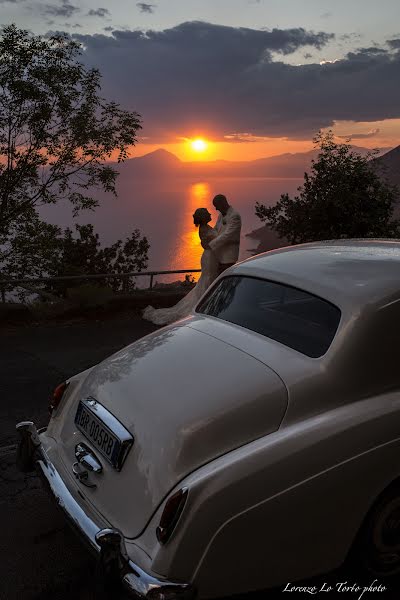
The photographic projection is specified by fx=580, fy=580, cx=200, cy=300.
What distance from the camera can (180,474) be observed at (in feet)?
9.34

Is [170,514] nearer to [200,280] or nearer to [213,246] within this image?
[213,246]

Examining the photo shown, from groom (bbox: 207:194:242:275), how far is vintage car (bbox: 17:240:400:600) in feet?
17.7

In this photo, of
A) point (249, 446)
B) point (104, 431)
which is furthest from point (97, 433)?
point (249, 446)

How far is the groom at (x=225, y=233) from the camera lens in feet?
30.1

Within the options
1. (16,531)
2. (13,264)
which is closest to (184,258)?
(13,264)

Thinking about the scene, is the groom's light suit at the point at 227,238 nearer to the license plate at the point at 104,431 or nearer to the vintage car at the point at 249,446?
the vintage car at the point at 249,446

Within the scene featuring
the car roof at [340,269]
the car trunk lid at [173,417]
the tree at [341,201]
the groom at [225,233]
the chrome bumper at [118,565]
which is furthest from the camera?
the tree at [341,201]

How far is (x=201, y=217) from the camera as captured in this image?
9375 mm

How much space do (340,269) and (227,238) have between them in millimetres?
5579

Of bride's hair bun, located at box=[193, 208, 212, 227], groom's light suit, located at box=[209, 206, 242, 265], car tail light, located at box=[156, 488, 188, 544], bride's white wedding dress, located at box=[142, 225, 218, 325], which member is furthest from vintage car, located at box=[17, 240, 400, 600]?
bride's white wedding dress, located at box=[142, 225, 218, 325]

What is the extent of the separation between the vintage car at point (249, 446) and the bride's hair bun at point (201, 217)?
18.4ft

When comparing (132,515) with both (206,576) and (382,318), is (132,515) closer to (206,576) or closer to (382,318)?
(206,576)

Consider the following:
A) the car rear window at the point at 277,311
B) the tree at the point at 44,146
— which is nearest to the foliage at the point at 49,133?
the tree at the point at 44,146

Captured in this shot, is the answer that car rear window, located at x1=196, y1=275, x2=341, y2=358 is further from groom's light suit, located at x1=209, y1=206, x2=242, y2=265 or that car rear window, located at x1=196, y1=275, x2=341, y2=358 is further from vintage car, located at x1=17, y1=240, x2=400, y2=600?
groom's light suit, located at x1=209, y1=206, x2=242, y2=265
